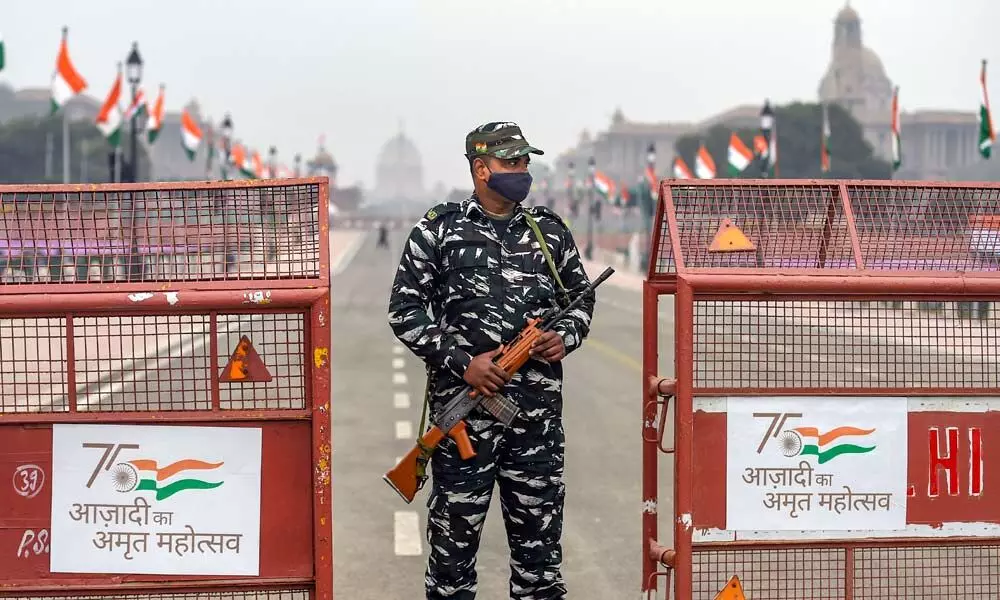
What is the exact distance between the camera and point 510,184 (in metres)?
4.35

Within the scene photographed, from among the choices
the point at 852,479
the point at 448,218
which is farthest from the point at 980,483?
the point at 448,218

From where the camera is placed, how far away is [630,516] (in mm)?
7918

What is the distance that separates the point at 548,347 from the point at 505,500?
2.03 ft

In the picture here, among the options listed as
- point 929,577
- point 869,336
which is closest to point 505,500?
point 869,336

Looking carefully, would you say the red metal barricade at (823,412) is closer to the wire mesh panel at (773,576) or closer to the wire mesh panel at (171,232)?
the wire mesh panel at (773,576)

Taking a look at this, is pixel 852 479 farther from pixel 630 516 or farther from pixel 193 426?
pixel 630 516

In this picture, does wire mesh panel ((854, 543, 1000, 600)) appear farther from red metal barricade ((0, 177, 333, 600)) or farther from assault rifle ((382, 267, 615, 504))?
red metal barricade ((0, 177, 333, 600))

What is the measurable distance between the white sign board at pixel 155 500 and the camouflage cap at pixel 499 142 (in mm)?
1298

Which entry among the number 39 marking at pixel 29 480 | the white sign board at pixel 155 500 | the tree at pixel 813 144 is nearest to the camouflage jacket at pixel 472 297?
the white sign board at pixel 155 500

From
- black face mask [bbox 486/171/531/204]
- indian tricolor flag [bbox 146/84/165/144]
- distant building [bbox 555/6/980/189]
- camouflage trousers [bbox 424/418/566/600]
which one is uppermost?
distant building [bbox 555/6/980/189]

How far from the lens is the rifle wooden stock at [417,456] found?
4242mm

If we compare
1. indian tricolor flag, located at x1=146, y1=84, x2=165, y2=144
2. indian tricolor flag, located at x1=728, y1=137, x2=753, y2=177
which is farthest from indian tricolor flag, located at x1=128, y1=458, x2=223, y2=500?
indian tricolor flag, located at x1=146, y1=84, x2=165, y2=144

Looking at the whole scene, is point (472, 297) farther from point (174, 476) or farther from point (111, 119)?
point (111, 119)

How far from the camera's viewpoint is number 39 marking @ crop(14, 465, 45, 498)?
4.15 m
